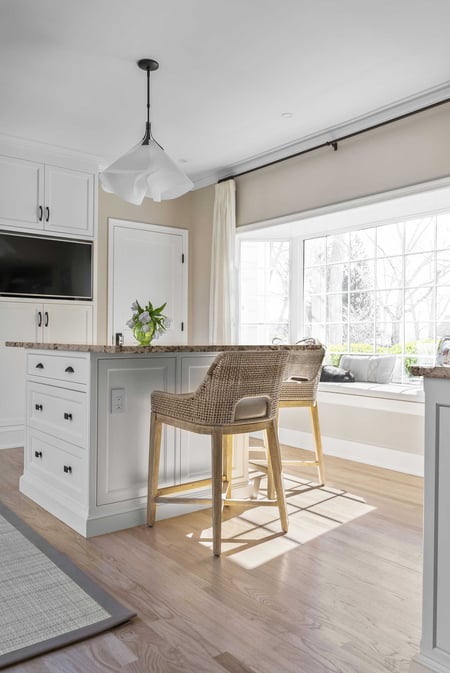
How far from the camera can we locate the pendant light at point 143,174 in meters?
2.91

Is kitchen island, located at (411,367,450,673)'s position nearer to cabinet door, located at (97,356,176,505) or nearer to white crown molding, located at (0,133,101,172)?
cabinet door, located at (97,356,176,505)

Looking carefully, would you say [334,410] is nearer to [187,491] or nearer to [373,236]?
[373,236]

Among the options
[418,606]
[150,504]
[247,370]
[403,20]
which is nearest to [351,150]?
[403,20]

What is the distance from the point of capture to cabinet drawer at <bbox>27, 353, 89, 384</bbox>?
2.60 m

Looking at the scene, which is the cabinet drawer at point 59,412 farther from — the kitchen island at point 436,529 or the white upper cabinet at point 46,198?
the white upper cabinet at point 46,198

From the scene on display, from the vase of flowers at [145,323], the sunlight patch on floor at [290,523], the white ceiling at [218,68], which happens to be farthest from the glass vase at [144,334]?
the white ceiling at [218,68]

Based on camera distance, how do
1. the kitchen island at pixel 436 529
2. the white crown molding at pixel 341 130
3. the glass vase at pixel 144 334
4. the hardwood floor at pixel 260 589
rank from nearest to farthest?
the kitchen island at pixel 436 529 < the hardwood floor at pixel 260 589 < the glass vase at pixel 144 334 < the white crown molding at pixel 341 130

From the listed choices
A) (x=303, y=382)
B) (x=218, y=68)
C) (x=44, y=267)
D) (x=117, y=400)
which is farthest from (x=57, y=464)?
(x=218, y=68)

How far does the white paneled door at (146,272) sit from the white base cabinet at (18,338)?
0.66 metres

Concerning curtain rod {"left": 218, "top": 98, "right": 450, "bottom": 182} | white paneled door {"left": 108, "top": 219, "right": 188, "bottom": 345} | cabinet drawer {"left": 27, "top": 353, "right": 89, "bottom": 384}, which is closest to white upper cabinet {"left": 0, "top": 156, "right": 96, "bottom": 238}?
white paneled door {"left": 108, "top": 219, "right": 188, "bottom": 345}

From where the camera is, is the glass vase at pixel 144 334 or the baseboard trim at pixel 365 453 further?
the baseboard trim at pixel 365 453

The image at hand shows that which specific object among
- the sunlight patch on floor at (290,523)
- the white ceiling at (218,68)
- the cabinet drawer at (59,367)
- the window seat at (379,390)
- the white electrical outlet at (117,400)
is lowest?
the sunlight patch on floor at (290,523)

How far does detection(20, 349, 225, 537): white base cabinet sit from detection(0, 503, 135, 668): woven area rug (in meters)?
0.35

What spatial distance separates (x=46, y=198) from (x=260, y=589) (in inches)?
149
